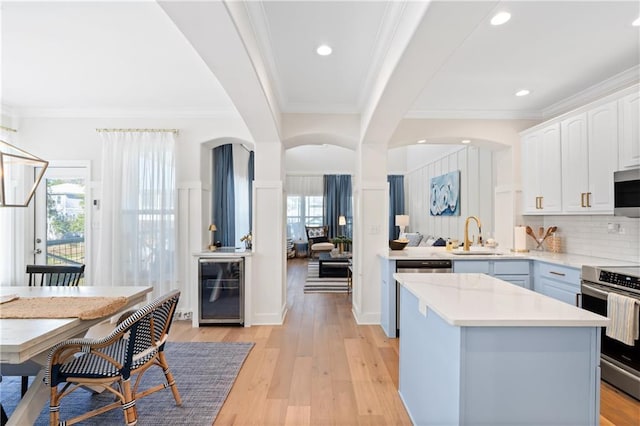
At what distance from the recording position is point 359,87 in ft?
10.9

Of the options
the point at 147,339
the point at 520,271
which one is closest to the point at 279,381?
the point at 147,339

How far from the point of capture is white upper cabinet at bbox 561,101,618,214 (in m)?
2.85

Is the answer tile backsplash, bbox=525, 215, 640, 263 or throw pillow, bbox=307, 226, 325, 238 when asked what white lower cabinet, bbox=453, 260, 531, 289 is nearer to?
tile backsplash, bbox=525, 215, 640, 263

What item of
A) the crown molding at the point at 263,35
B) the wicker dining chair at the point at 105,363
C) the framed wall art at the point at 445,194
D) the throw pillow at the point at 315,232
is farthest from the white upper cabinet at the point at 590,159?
the throw pillow at the point at 315,232

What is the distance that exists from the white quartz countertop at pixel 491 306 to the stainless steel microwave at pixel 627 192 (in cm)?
152

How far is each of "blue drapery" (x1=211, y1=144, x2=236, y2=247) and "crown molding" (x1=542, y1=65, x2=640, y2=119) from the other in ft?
15.0

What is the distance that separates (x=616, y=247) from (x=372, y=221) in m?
2.44

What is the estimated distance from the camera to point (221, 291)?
3.89 m

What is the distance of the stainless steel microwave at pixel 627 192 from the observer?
2570 millimetres

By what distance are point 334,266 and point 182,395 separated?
176 inches

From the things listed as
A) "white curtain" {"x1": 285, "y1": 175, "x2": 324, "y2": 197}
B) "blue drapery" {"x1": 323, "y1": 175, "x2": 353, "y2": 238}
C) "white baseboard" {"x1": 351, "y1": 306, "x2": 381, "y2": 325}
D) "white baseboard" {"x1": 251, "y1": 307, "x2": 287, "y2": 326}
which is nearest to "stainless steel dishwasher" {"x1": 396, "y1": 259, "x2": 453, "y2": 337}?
"white baseboard" {"x1": 351, "y1": 306, "x2": 381, "y2": 325}

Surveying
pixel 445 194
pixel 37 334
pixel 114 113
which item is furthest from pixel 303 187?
pixel 37 334

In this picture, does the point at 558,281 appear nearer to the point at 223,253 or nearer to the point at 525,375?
the point at 525,375

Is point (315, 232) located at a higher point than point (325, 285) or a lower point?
higher
